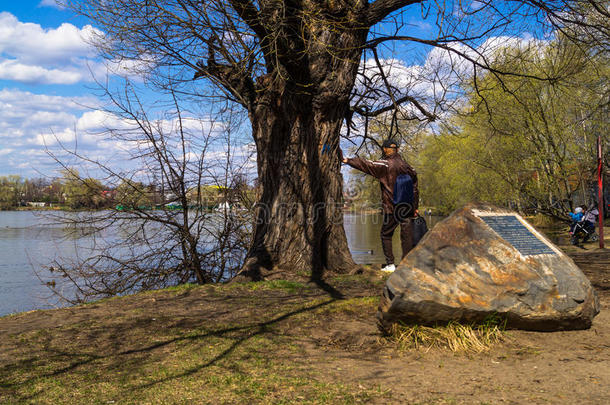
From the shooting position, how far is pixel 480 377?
4.21 metres

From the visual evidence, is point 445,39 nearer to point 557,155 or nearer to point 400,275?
point 400,275

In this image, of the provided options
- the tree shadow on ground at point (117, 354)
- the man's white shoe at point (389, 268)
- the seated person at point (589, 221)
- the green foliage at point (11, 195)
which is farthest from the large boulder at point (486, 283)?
the green foliage at point (11, 195)

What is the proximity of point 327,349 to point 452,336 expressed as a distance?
125 cm

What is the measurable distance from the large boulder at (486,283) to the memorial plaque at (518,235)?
0.01 meters

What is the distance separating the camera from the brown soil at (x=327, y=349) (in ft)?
13.0

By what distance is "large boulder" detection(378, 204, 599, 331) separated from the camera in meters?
4.93

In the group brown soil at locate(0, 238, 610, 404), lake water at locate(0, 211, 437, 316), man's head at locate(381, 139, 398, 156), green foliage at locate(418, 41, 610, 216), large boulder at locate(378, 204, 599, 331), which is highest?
green foliage at locate(418, 41, 610, 216)

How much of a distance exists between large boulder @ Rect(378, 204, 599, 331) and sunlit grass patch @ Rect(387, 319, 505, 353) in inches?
3.6

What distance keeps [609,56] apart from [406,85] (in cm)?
943

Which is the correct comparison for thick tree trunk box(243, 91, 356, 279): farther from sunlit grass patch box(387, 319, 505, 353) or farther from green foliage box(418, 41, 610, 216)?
green foliage box(418, 41, 610, 216)

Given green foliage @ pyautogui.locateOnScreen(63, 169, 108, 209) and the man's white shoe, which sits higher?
green foliage @ pyautogui.locateOnScreen(63, 169, 108, 209)

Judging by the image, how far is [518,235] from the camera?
5.49m

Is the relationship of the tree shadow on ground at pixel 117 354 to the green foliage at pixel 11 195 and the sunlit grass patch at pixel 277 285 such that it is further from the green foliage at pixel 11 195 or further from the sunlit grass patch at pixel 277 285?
the green foliage at pixel 11 195

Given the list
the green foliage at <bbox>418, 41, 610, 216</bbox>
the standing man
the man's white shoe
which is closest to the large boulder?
the standing man
